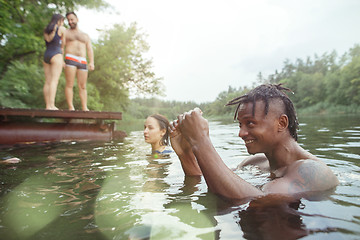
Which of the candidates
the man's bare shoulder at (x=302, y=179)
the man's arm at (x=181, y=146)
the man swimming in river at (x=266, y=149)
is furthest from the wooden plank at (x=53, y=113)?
the man's bare shoulder at (x=302, y=179)

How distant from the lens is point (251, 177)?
297 cm

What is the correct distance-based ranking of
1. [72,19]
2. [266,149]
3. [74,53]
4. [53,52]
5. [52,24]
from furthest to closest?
1. [74,53]
2. [72,19]
3. [53,52]
4. [52,24]
5. [266,149]

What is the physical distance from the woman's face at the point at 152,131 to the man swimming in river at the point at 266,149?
2.55 meters

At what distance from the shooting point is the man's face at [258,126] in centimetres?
227

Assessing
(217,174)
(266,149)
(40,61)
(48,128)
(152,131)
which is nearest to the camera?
(217,174)

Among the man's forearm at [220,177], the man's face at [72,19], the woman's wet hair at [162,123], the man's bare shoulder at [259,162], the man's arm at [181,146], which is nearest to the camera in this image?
the man's forearm at [220,177]

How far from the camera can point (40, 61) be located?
14.5 m

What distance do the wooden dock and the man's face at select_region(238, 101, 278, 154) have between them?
19.3ft

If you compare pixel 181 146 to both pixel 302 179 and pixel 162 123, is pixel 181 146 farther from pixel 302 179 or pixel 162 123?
pixel 162 123

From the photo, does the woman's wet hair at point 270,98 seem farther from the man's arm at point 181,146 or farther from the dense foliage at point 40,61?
the dense foliage at point 40,61

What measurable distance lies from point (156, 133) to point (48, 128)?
12.2 ft

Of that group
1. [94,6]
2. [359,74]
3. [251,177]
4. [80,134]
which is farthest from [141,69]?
[359,74]

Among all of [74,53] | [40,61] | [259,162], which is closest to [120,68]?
[40,61]

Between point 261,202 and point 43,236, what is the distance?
5.05ft
